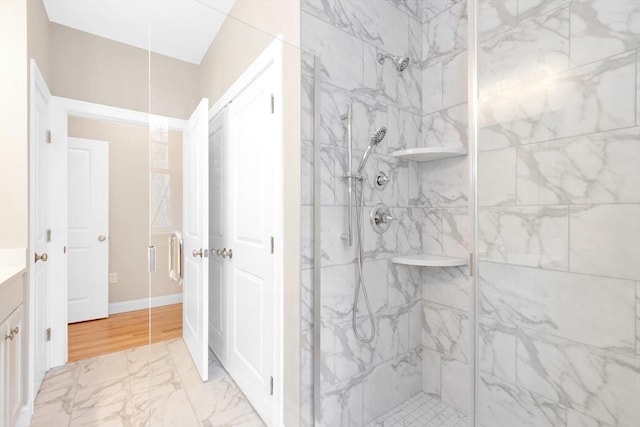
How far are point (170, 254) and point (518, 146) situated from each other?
1.43m

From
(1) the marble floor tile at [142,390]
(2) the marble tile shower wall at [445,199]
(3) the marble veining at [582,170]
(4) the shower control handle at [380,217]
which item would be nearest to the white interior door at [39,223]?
(1) the marble floor tile at [142,390]

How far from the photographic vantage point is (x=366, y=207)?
61.9 inches

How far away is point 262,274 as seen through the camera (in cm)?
139

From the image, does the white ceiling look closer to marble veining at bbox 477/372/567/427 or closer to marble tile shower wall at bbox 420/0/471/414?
marble tile shower wall at bbox 420/0/471/414

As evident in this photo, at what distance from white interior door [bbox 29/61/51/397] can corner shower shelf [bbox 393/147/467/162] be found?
4.79 feet

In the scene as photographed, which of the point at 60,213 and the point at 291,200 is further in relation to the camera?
the point at 291,200

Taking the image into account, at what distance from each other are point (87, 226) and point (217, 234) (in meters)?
0.46

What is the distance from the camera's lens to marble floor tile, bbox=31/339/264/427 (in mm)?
1125

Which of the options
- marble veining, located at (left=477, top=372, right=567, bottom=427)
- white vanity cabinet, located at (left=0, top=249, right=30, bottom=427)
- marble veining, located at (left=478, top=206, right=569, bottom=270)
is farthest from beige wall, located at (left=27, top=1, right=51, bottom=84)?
marble veining, located at (left=477, top=372, right=567, bottom=427)

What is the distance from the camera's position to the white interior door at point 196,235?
4.03 feet

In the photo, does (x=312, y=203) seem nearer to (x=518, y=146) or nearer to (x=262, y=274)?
(x=262, y=274)

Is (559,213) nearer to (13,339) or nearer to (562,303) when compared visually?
(562,303)

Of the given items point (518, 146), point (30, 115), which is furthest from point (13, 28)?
point (518, 146)

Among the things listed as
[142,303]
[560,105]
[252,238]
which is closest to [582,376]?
[560,105]
